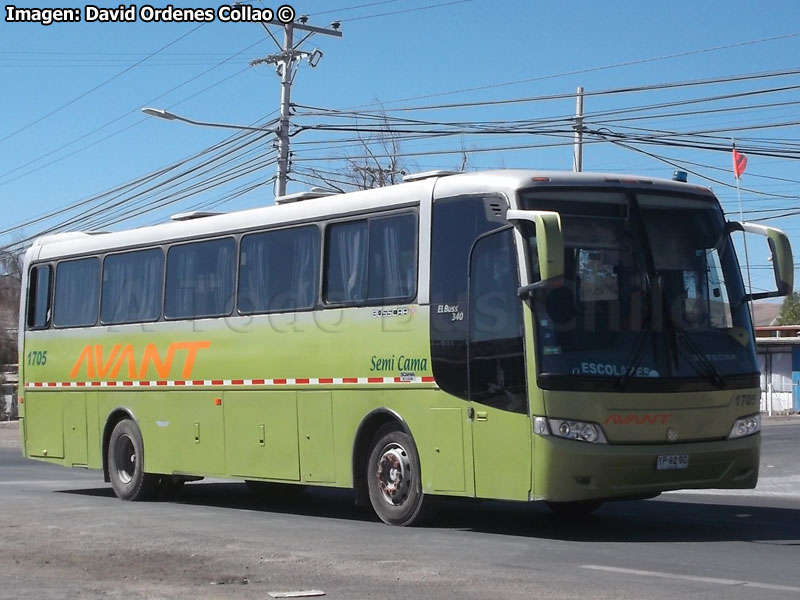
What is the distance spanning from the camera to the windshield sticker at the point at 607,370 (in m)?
12.2

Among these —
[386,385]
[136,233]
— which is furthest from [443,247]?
[136,233]

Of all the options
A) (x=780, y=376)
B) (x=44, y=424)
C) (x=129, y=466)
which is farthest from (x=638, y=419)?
(x=780, y=376)

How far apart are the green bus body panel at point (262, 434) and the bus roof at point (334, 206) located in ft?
6.74

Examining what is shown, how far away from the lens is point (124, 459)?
61.7 ft

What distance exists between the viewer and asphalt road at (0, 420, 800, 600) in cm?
940

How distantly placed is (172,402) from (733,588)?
998 cm

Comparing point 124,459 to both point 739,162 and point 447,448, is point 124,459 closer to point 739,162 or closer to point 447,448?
point 447,448

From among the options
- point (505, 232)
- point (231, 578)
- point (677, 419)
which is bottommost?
point (231, 578)

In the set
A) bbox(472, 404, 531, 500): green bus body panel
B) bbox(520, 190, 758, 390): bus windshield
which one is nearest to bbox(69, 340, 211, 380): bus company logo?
bbox(472, 404, 531, 500): green bus body panel

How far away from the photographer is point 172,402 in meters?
17.8

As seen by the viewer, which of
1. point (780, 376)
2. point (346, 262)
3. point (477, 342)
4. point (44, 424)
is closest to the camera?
point (477, 342)

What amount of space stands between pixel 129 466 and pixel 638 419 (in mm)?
8765

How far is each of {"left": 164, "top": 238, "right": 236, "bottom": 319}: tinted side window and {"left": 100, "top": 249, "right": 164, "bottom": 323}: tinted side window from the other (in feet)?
1.10

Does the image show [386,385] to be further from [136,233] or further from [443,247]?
[136,233]
